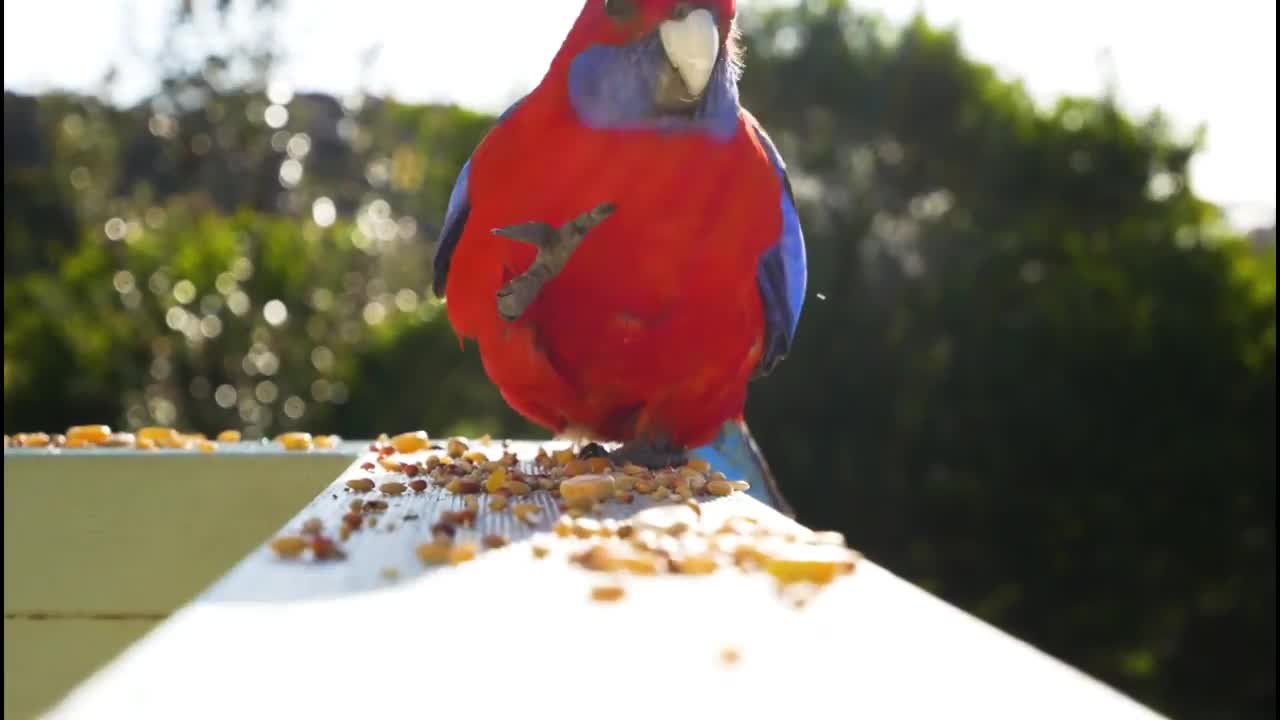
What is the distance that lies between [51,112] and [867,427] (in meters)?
5.04

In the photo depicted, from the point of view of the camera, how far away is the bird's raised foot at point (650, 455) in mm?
1657

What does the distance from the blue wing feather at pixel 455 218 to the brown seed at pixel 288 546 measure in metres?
0.97

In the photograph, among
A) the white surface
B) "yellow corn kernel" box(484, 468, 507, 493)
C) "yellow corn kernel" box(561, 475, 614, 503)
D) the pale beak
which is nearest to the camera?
the white surface

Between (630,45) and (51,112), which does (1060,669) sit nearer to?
(630,45)

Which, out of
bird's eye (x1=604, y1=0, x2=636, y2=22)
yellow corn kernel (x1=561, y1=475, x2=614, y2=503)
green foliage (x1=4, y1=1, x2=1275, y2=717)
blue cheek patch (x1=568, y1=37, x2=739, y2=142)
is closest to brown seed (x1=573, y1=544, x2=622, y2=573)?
yellow corn kernel (x1=561, y1=475, x2=614, y2=503)

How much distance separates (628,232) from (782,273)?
364 millimetres

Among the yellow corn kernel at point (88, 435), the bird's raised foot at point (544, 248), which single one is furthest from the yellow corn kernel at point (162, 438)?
the bird's raised foot at point (544, 248)

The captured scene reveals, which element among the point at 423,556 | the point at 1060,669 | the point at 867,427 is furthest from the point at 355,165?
the point at 1060,669

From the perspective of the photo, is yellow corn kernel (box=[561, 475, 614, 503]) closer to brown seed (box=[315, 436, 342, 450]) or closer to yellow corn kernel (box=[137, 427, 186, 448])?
brown seed (box=[315, 436, 342, 450])

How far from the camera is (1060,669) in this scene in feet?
1.92

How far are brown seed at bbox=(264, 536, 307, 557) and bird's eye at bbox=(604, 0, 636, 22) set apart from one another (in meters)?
0.95

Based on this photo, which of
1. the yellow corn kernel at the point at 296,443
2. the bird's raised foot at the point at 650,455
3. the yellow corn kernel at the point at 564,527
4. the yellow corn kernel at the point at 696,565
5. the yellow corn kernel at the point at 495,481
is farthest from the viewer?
the yellow corn kernel at the point at 296,443

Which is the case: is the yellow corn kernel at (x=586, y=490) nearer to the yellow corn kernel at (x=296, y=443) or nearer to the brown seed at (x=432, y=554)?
the brown seed at (x=432, y=554)

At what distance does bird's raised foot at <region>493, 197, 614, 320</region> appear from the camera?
1.55 meters
